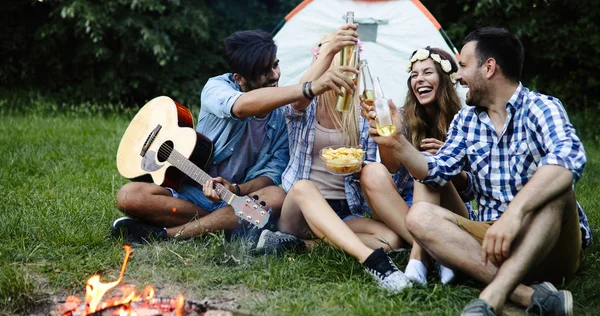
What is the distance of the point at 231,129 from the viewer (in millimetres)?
3854

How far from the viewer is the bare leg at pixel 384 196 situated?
3441mm

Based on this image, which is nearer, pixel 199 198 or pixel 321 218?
pixel 321 218

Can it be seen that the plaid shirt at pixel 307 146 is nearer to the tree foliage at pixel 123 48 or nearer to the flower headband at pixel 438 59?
the flower headband at pixel 438 59

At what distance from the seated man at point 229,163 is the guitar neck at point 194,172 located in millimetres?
47

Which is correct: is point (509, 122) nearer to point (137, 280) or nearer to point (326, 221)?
point (326, 221)

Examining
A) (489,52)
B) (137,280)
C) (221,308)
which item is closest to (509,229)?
(489,52)

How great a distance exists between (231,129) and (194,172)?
0.34 metres

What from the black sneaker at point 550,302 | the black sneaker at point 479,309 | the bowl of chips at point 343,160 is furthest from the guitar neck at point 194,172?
the black sneaker at point 550,302

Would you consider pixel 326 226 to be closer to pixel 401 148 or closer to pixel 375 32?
pixel 401 148

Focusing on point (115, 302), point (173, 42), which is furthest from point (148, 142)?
point (173, 42)

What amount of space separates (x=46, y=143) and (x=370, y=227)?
3767mm

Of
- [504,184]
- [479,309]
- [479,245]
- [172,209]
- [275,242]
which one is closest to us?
[479,309]

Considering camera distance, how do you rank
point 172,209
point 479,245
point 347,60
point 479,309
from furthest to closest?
point 172,209
point 347,60
point 479,245
point 479,309

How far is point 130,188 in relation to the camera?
3.80 m
